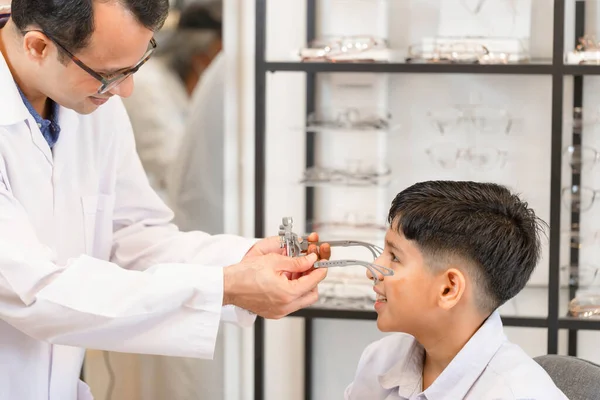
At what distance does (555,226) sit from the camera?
2.41 m

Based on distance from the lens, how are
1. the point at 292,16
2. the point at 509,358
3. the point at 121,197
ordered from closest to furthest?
the point at 509,358
the point at 121,197
the point at 292,16

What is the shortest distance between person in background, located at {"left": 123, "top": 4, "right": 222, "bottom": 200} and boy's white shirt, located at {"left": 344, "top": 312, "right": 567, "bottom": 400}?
1368mm

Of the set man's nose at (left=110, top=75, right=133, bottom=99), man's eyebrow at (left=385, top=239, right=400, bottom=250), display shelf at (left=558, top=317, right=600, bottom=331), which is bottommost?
display shelf at (left=558, top=317, right=600, bottom=331)

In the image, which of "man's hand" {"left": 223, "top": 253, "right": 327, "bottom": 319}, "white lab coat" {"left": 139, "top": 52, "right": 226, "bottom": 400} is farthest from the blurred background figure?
"man's hand" {"left": 223, "top": 253, "right": 327, "bottom": 319}

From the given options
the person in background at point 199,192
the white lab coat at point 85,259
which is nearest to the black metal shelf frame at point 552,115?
the person in background at point 199,192

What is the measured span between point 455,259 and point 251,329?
145 cm

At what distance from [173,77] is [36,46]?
1214 mm

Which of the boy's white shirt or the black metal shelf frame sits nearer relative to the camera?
the boy's white shirt

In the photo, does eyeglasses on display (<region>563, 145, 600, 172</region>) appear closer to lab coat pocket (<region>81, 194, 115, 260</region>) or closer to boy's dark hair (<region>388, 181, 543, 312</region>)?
boy's dark hair (<region>388, 181, 543, 312</region>)

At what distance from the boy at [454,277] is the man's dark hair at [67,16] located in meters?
0.66

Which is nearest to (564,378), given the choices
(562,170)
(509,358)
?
(509,358)

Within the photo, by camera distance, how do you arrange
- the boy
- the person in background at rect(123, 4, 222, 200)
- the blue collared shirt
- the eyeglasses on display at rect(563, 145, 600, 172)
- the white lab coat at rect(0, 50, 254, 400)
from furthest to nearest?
the person in background at rect(123, 4, 222, 200) → the eyeglasses on display at rect(563, 145, 600, 172) → the blue collared shirt → the boy → the white lab coat at rect(0, 50, 254, 400)

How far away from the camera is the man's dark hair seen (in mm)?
1592

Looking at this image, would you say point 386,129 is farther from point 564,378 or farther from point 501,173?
point 564,378
